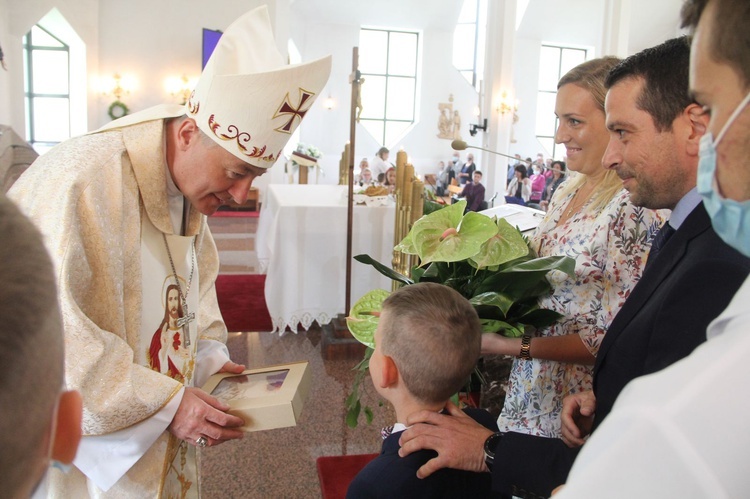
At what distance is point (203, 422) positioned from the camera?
4.64ft

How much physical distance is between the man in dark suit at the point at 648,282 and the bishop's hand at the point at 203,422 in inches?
18.7

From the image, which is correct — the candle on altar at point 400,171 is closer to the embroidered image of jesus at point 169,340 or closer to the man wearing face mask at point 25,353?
the embroidered image of jesus at point 169,340

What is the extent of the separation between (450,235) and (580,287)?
0.39 m

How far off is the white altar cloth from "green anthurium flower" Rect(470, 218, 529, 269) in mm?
2857

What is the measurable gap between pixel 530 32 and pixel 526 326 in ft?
62.7

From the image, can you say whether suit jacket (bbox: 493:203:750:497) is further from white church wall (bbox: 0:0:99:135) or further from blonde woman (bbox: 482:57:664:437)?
white church wall (bbox: 0:0:99:135)

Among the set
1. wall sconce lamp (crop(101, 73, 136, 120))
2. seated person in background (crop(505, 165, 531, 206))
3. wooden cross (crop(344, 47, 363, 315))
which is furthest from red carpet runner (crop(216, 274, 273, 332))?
wall sconce lamp (crop(101, 73, 136, 120))

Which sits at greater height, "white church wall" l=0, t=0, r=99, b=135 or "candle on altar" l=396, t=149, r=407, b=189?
"white church wall" l=0, t=0, r=99, b=135

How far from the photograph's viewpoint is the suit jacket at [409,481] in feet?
3.70

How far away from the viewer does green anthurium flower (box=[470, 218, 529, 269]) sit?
1574mm

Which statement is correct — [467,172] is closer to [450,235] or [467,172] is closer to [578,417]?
[450,235]

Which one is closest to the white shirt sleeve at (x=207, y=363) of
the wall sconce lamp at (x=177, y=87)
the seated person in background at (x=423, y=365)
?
the seated person in background at (x=423, y=365)

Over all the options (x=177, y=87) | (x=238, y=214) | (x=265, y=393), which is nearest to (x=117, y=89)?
(x=177, y=87)

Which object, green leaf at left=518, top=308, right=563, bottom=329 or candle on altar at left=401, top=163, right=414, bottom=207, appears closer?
green leaf at left=518, top=308, right=563, bottom=329
